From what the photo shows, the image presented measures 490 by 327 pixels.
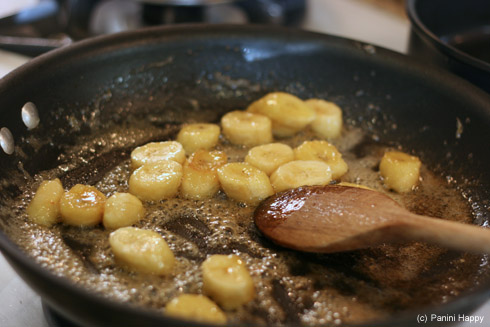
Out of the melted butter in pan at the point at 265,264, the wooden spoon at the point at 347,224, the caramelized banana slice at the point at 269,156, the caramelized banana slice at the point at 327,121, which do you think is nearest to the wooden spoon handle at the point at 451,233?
the wooden spoon at the point at 347,224

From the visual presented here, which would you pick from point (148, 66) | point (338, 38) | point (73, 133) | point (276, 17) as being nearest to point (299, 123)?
point (338, 38)

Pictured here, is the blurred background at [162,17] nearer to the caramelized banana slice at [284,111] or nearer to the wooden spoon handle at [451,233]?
the caramelized banana slice at [284,111]

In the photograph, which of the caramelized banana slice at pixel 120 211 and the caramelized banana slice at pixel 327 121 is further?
the caramelized banana slice at pixel 327 121

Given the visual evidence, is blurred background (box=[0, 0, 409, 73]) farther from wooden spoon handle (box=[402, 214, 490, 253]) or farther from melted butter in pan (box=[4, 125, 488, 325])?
wooden spoon handle (box=[402, 214, 490, 253])

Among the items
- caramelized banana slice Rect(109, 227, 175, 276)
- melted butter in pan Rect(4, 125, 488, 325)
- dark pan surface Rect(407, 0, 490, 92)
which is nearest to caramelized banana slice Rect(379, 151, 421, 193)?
melted butter in pan Rect(4, 125, 488, 325)

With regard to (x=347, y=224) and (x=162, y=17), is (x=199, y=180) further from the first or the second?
(x=162, y=17)

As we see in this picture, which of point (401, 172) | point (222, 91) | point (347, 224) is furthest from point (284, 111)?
point (347, 224)

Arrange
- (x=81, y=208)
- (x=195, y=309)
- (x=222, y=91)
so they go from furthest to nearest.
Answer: (x=222, y=91) < (x=81, y=208) < (x=195, y=309)
